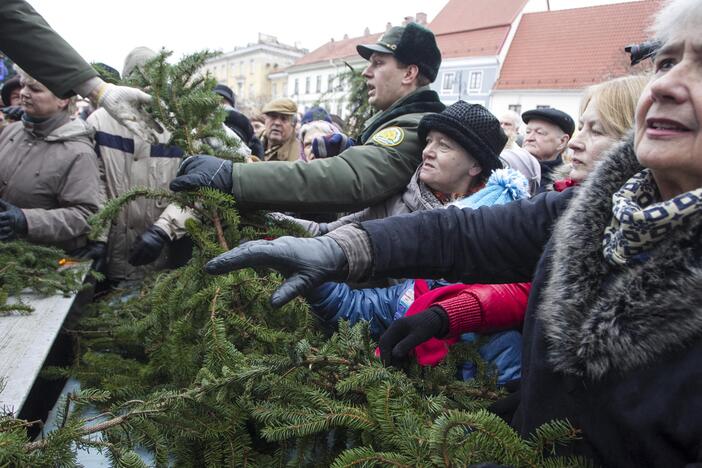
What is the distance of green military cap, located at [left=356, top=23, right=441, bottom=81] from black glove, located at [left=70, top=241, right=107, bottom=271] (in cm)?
241

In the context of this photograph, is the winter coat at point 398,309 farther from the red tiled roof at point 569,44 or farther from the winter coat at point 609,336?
the red tiled roof at point 569,44

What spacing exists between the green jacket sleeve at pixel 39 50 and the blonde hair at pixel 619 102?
277 cm

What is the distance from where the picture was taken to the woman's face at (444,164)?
95.4 inches

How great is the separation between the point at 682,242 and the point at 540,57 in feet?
100

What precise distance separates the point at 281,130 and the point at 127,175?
7.51 feet

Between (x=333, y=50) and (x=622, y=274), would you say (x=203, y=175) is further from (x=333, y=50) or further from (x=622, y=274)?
(x=333, y=50)

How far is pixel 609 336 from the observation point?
1.05 meters

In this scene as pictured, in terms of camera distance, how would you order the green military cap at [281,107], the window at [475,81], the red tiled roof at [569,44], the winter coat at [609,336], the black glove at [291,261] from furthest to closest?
the window at [475,81], the red tiled roof at [569,44], the green military cap at [281,107], the black glove at [291,261], the winter coat at [609,336]

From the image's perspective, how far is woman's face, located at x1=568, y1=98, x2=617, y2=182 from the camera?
7.76ft

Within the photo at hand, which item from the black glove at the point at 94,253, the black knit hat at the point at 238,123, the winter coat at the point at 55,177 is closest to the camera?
the winter coat at the point at 55,177

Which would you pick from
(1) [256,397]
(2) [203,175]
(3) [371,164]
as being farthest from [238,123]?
(1) [256,397]

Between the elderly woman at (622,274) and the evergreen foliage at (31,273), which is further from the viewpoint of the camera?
the evergreen foliage at (31,273)

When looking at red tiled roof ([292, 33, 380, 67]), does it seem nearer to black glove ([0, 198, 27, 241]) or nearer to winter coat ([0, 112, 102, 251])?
winter coat ([0, 112, 102, 251])

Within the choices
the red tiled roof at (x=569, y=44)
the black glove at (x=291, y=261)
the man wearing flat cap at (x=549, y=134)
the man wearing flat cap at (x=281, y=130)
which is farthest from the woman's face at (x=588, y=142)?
the red tiled roof at (x=569, y=44)
